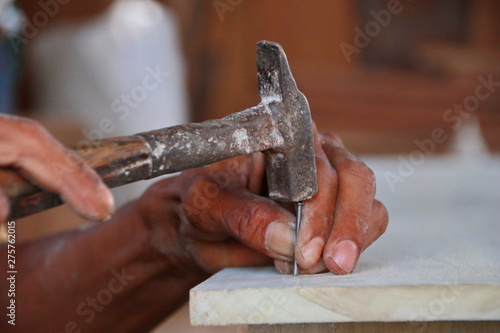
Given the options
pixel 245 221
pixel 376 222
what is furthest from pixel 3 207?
pixel 376 222

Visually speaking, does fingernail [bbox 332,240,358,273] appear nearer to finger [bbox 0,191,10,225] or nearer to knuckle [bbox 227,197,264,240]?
knuckle [bbox 227,197,264,240]

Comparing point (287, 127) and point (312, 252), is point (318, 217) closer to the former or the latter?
point (312, 252)

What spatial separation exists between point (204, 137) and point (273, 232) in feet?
0.87

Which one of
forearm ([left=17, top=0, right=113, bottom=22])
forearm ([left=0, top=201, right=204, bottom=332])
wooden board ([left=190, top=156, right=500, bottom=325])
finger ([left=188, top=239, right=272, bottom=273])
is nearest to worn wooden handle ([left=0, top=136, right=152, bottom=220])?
wooden board ([left=190, top=156, right=500, bottom=325])

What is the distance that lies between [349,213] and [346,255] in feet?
0.35

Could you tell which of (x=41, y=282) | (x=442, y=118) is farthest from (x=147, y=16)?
(x=41, y=282)

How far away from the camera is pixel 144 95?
4.74 m

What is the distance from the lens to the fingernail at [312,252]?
4.10 feet

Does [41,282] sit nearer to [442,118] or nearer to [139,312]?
[139,312]

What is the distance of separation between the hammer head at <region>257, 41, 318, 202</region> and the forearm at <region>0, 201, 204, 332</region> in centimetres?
68

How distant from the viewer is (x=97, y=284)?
1.97 metres

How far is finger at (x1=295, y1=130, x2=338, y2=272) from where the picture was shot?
1254mm

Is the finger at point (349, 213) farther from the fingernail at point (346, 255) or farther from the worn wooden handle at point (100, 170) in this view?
the worn wooden handle at point (100, 170)

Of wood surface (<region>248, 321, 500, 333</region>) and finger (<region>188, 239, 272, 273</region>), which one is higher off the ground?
finger (<region>188, 239, 272, 273</region>)
